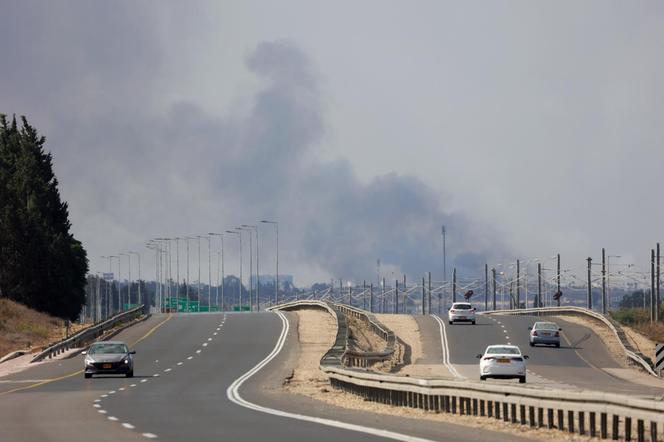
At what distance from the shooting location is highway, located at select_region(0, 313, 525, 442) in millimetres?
26031

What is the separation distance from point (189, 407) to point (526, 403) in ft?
39.7

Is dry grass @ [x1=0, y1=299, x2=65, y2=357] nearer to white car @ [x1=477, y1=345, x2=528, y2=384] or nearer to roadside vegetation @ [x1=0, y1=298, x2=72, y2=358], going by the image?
roadside vegetation @ [x1=0, y1=298, x2=72, y2=358]

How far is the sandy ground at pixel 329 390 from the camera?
26656 millimetres

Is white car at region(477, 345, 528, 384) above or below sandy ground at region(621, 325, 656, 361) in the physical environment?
above

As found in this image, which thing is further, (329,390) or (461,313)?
(461,313)

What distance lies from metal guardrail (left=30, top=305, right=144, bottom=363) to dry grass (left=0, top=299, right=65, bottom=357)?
3233 mm

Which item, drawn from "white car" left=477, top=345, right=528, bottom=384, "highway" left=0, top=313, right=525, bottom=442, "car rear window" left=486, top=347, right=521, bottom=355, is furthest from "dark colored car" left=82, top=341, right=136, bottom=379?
"car rear window" left=486, top=347, right=521, bottom=355

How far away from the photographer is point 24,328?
3824 inches

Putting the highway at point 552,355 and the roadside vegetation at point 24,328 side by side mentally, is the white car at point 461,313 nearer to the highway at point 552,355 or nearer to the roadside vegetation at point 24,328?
the highway at point 552,355

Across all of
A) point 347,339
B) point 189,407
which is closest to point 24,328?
point 347,339

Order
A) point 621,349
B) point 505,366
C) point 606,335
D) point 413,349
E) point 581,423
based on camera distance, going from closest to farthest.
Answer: point 581,423
point 505,366
point 413,349
point 621,349
point 606,335

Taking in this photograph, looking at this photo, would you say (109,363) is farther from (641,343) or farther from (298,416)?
(641,343)

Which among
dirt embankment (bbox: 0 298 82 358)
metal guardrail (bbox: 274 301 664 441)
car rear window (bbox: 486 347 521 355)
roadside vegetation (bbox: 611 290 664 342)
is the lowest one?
roadside vegetation (bbox: 611 290 664 342)

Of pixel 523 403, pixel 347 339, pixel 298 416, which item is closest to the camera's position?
pixel 523 403
